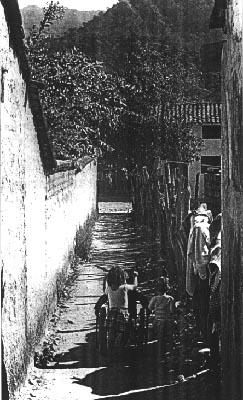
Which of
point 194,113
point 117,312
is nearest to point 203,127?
point 194,113

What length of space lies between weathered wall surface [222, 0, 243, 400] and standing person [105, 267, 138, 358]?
4.13 feet

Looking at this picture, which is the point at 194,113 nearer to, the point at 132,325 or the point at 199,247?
the point at 199,247

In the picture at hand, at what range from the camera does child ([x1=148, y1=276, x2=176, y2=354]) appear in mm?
6711

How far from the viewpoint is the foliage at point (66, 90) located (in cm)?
970

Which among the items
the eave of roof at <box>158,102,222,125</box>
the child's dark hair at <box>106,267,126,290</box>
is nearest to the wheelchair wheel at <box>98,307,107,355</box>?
the child's dark hair at <box>106,267,126,290</box>

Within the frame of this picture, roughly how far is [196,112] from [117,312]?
1572 centimetres

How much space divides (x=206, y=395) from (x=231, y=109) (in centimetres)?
205

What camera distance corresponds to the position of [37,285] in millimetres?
6703

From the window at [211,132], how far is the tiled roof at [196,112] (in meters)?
0.19

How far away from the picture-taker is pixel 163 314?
678cm

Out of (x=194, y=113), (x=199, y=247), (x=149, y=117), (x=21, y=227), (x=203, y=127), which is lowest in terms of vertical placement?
(x=199, y=247)

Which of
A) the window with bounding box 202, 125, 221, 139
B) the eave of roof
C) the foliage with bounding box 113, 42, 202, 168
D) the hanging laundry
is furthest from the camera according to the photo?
the window with bounding box 202, 125, 221, 139

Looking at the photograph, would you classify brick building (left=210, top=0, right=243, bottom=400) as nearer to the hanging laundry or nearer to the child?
the hanging laundry

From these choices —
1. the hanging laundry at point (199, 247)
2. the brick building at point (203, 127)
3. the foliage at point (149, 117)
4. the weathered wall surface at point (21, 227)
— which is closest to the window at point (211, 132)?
the brick building at point (203, 127)
